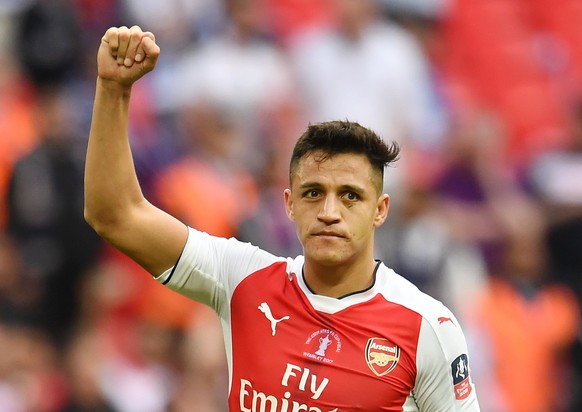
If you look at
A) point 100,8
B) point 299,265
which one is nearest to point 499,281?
point 100,8

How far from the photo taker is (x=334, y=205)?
4711mm

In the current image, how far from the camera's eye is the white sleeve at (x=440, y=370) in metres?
4.70

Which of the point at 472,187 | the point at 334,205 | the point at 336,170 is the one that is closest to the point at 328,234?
the point at 334,205

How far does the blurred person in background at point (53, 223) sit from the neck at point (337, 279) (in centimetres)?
379

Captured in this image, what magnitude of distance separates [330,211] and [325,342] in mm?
469

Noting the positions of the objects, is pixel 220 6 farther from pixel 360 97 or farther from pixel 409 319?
pixel 409 319

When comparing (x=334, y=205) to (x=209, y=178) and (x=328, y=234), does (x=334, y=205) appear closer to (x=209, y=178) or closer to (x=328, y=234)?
(x=328, y=234)

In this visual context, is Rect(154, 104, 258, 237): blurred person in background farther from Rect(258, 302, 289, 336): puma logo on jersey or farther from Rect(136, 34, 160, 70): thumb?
Rect(136, 34, 160, 70): thumb

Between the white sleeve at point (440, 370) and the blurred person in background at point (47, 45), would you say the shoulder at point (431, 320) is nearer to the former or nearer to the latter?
the white sleeve at point (440, 370)

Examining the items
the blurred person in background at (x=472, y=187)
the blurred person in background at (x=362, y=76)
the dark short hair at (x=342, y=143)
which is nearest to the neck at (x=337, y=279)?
the dark short hair at (x=342, y=143)

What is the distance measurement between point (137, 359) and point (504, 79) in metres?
5.28

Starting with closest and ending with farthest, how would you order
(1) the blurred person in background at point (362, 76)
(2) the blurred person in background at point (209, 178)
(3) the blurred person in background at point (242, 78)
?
(2) the blurred person in background at point (209, 178) → (3) the blurred person in background at point (242, 78) → (1) the blurred person in background at point (362, 76)

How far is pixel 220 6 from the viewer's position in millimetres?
10625

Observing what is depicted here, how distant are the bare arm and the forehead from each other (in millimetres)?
510
